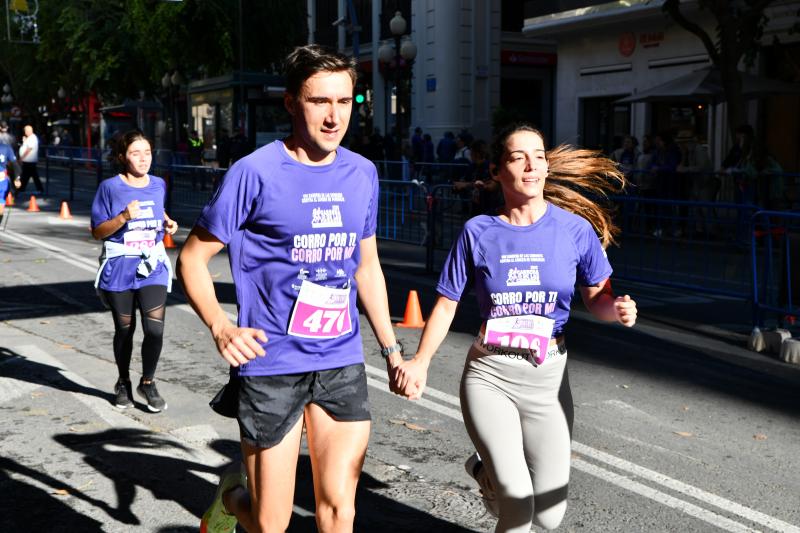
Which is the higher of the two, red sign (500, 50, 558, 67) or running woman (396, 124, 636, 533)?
red sign (500, 50, 558, 67)

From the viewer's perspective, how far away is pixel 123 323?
6.48 meters

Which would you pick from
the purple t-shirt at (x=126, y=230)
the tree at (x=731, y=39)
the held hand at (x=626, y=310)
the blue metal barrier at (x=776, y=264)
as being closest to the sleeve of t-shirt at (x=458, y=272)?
the held hand at (x=626, y=310)

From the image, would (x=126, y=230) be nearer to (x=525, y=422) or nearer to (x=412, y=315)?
(x=525, y=422)

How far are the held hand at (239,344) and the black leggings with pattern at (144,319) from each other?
3.31m

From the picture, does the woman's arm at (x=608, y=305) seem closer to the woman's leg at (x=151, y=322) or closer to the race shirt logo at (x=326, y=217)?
the race shirt logo at (x=326, y=217)

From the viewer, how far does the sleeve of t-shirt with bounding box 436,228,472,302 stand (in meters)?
3.93

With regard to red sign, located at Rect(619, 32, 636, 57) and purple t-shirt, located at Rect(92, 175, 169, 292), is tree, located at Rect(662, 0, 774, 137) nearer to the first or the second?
red sign, located at Rect(619, 32, 636, 57)

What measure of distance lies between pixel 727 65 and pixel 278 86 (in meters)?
17.6

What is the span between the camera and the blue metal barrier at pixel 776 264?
28.9ft

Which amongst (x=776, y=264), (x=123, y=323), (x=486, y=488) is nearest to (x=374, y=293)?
(x=486, y=488)

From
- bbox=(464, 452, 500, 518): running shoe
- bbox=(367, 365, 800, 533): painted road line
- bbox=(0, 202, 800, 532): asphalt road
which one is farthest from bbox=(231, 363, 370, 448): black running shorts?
bbox=(367, 365, 800, 533): painted road line

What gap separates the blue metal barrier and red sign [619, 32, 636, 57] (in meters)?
16.7

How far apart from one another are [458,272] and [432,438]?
220 centimetres

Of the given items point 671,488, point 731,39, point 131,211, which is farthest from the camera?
point 731,39
